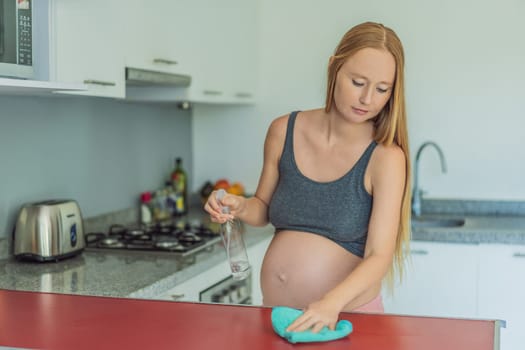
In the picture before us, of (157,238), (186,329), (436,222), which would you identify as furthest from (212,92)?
(186,329)

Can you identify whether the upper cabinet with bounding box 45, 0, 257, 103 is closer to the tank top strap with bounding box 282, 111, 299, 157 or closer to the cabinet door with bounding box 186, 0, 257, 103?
the cabinet door with bounding box 186, 0, 257, 103

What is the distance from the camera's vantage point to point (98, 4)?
2.48m

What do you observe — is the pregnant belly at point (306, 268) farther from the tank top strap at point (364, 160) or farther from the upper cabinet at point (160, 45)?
the upper cabinet at point (160, 45)

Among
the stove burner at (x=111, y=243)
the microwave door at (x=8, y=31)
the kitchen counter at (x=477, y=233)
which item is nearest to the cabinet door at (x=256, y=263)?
the stove burner at (x=111, y=243)

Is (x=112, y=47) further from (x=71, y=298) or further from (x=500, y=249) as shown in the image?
(x=500, y=249)

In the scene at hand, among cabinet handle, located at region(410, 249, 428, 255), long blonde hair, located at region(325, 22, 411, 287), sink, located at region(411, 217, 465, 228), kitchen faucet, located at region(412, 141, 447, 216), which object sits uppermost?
long blonde hair, located at region(325, 22, 411, 287)

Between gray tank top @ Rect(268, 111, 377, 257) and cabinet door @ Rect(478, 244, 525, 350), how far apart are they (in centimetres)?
142

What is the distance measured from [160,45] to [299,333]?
1664 millimetres

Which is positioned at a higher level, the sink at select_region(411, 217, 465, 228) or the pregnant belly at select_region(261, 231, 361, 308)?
the pregnant belly at select_region(261, 231, 361, 308)

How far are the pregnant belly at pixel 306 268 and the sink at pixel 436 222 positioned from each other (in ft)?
5.82

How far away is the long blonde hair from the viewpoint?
69.8 inches

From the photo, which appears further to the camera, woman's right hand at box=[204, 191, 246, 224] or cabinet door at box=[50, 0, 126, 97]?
cabinet door at box=[50, 0, 126, 97]

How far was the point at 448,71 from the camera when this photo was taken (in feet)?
12.1

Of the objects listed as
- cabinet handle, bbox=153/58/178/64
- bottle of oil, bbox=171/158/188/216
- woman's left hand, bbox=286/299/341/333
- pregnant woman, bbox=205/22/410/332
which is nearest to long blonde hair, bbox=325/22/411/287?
pregnant woman, bbox=205/22/410/332
